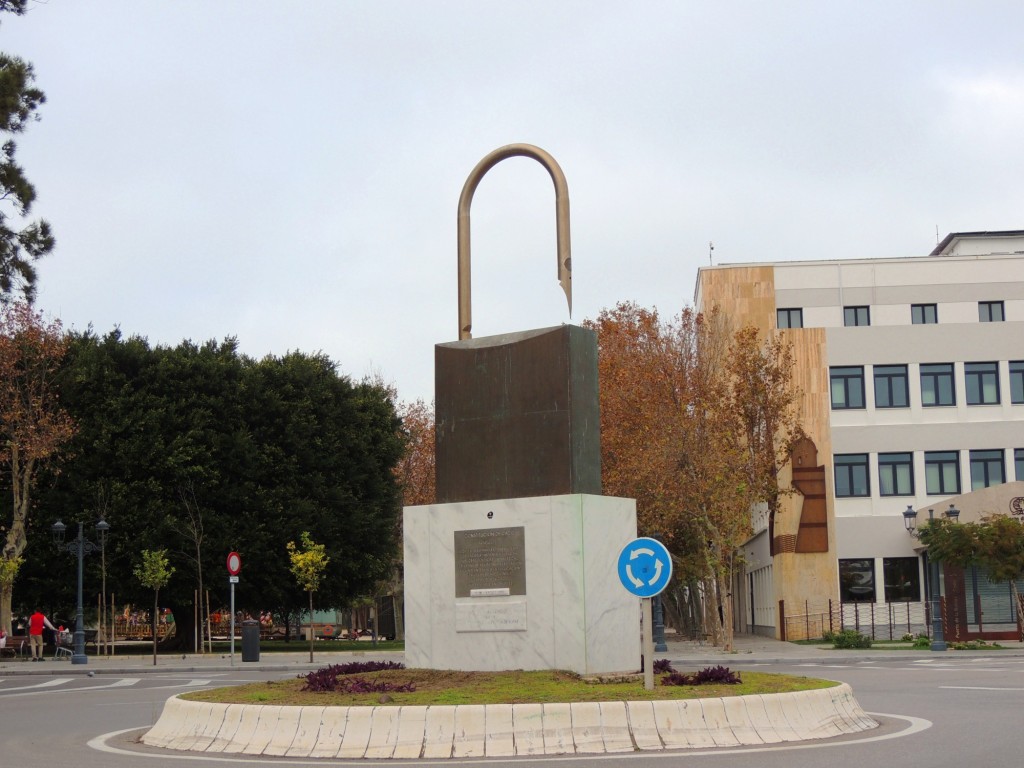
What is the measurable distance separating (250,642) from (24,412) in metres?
12.6

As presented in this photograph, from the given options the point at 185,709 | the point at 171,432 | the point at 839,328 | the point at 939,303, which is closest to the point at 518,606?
the point at 185,709

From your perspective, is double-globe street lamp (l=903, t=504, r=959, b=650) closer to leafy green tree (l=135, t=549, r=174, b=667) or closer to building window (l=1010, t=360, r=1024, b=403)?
building window (l=1010, t=360, r=1024, b=403)

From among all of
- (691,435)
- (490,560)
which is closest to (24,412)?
(691,435)

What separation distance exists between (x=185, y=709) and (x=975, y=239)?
5581 centimetres

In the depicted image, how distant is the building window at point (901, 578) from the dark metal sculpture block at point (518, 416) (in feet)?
134

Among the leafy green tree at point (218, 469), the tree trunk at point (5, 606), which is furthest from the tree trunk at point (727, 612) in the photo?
the tree trunk at point (5, 606)

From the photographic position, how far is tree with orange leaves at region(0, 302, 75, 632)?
1762 inches

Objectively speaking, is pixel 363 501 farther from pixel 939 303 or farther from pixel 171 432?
pixel 939 303

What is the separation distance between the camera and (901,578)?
176 ft

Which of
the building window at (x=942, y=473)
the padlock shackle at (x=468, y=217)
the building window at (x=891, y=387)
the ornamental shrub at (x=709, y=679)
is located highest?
the building window at (x=891, y=387)

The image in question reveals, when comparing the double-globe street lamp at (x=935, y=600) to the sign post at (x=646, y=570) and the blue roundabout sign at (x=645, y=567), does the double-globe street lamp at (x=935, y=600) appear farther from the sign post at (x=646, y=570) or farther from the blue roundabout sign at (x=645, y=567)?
the blue roundabout sign at (x=645, y=567)

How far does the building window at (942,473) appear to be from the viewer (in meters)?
54.4

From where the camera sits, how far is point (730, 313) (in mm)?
55656

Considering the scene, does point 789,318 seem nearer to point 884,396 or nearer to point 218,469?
point 884,396
